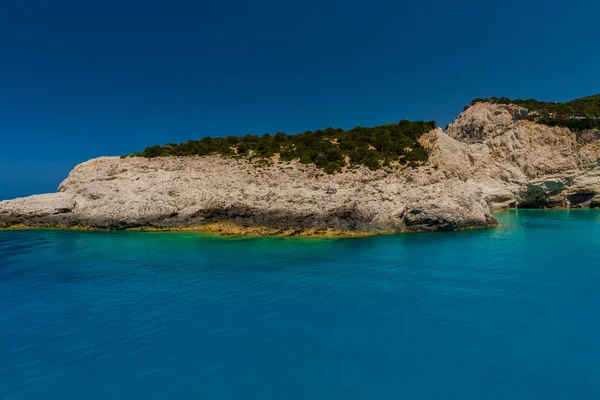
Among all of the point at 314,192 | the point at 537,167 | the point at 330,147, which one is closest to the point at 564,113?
the point at 537,167

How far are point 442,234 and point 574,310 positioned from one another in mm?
12528

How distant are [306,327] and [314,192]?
653 inches

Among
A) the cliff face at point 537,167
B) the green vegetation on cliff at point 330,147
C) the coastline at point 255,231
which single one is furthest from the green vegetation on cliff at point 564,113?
the coastline at point 255,231

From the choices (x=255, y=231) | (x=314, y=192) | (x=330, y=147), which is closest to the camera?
(x=255, y=231)

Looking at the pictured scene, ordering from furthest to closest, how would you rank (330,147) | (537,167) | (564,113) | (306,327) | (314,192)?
(564,113) < (537,167) < (330,147) < (314,192) < (306,327)

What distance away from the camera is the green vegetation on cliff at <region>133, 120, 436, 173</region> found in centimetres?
3039

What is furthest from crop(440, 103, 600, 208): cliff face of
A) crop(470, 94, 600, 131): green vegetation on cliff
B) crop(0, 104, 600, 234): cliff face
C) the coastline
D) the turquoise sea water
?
the turquoise sea water

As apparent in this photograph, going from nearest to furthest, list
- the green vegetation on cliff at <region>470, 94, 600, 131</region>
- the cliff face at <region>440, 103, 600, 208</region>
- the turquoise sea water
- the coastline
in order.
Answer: the turquoise sea water, the coastline, the cliff face at <region>440, 103, 600, 208</region>, the green vegetation on cliff at <region>470, 94, 600, 131</region>

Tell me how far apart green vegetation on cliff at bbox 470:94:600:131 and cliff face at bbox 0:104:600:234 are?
1344 millimetres

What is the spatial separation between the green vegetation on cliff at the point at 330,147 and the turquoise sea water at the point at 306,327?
55.7 ft

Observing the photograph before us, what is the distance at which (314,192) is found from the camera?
78.2 ft

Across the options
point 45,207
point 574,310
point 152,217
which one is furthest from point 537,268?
point 45,207

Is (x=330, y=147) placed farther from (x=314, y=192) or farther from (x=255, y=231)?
(x=255, y=231)

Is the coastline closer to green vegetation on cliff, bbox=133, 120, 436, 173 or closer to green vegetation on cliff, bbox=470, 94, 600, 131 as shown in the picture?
green vegetation on cliff, bbox=133, 120, 436, 173
